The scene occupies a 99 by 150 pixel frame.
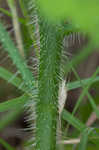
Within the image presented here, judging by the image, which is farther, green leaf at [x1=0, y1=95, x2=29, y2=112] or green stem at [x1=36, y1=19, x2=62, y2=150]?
green leaf at [x1=0, y1=95, x2=29, y2=112]

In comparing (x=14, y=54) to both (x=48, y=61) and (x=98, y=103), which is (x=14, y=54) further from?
(x=98, y=103)

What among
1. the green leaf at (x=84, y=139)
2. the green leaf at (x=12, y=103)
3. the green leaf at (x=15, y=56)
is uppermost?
the green leaf at (x=15, y=56)

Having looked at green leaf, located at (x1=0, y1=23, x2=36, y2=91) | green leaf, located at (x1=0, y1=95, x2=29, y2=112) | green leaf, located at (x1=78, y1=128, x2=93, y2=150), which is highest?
green leaf, located at (x1=0, y1=23, x2=36, y2=91)

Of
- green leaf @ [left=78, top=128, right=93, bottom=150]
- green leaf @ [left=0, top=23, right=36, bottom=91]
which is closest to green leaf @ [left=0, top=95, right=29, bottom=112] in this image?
green leaf @ [left=0, top=23, right=36, bottom=91]

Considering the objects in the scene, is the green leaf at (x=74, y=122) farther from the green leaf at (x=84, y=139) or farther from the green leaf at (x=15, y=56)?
the green leaf at (x=15, y=56)

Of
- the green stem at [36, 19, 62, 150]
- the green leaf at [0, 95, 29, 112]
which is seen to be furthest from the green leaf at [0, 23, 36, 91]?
the green stem at [36, 19, 62, 150]

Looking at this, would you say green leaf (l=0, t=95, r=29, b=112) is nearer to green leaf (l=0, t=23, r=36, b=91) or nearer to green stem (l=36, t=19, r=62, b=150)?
green leaf (l=0, t=23, r=36, b=91)

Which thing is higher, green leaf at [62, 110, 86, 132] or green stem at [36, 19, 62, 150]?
green stem at [36, 19, 62, 150]

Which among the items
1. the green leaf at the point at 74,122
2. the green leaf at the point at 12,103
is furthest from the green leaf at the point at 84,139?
the green leaf at the point at 12,103

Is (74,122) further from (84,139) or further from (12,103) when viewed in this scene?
(12,103)

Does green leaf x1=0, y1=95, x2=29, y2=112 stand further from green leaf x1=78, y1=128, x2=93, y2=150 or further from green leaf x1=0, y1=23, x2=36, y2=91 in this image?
green leaf x1=78, y1=128, x2=93, y2=150

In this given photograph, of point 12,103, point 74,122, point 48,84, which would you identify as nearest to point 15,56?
point 12,103
